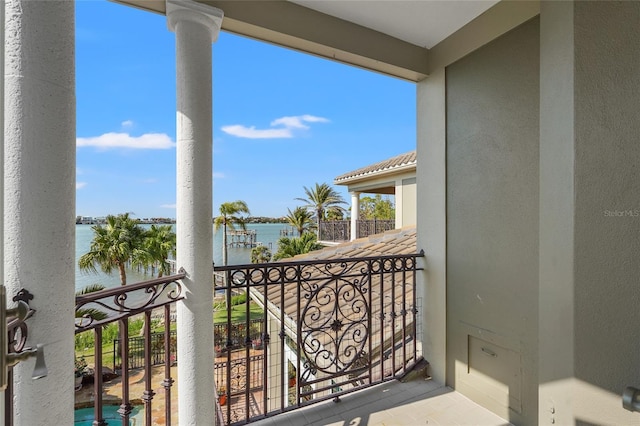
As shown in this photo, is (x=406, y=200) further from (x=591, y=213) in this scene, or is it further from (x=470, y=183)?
(x=591, y=213)

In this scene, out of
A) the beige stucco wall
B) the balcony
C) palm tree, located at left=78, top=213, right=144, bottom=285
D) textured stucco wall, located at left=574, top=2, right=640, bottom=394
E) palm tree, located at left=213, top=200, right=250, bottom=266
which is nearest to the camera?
textured stucco wall, located at left=574, top=2, right=640, bottom=394

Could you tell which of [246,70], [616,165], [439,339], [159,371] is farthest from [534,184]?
[246,70]

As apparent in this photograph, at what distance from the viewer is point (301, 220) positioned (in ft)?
66.7

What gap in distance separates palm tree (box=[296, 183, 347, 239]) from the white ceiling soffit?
56.1 feet

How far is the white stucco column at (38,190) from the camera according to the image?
0.83m

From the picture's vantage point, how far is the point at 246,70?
18875 mm

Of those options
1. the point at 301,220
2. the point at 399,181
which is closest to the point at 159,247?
the point at 399,181

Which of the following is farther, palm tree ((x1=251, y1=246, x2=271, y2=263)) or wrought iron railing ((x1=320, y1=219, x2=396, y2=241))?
palm tree ((x1=251, y1=246, x2=271, y2=263))

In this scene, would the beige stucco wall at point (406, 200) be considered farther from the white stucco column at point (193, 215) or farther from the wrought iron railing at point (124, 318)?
the wrought iron railing at point (124, 318)

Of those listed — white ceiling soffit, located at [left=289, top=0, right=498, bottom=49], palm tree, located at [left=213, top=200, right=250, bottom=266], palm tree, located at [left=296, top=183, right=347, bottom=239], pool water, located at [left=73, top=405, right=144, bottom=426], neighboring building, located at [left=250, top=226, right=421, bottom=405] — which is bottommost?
pool water, located at [left=73, top=405, right=144, bottom=426]

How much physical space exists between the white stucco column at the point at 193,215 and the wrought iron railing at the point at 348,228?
354 inches

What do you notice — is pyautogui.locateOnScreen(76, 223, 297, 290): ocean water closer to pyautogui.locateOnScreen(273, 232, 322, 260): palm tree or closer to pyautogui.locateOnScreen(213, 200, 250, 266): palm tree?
pyautogui.locateOnScreen(213, 200, 250, 266): palm tree

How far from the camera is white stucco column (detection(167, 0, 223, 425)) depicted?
1.73 meters

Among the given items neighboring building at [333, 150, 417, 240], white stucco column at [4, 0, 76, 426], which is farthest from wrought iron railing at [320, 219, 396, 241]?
white stucco column at [4, 0, 76, 426]
